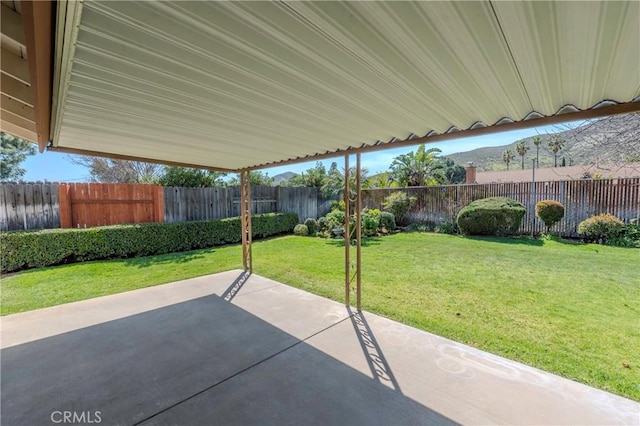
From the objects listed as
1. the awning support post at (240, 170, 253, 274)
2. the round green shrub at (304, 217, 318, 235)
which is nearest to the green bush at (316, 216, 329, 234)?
the round green shrub at (304, 217, 318, 235)

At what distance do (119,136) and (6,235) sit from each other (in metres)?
4.44

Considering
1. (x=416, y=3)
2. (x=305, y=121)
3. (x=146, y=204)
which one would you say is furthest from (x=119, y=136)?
(x=146, y=204)

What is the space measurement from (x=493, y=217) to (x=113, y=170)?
17102mm

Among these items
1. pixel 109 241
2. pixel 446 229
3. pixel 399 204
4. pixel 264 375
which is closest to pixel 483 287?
pixel 264 375

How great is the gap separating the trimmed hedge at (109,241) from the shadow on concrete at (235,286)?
3057 millimetres

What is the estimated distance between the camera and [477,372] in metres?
2.38

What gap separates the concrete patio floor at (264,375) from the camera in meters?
1.94

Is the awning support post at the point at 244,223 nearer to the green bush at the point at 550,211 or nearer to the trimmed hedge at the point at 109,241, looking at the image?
the trimmed hedge at the point at 109,241

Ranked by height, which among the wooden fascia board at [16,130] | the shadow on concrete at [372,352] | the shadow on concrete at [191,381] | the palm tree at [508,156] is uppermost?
the palm tree at [508,156]

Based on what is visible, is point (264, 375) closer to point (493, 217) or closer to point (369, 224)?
point (369, 224)

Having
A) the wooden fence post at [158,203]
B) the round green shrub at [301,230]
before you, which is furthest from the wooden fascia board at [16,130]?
the round green shrub at [301,230]

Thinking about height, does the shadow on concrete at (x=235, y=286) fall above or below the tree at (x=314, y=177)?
below

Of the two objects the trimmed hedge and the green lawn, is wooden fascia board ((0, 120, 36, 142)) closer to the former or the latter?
the green lawn

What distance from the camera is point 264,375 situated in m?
2.38
